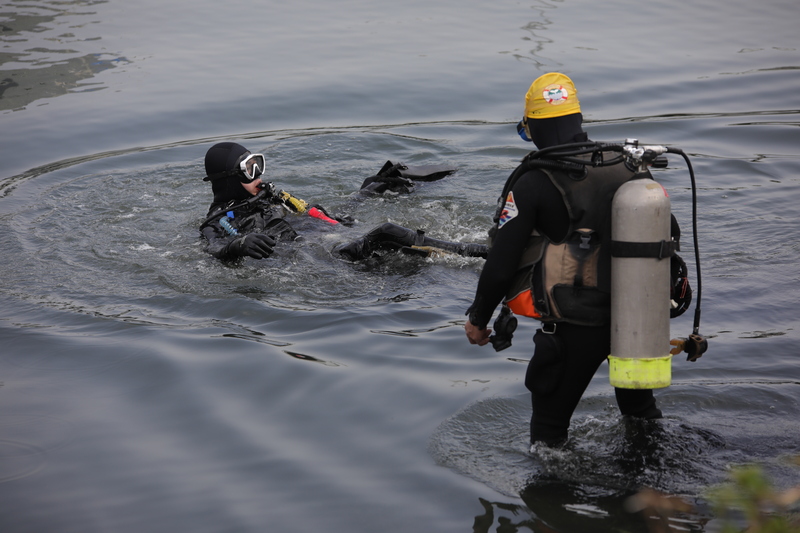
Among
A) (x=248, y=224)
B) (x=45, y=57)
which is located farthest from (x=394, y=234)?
(x=45, y=57)

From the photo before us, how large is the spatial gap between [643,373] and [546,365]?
0.40 m

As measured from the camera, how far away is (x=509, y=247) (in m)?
3.12

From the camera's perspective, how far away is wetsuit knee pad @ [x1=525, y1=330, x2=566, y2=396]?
10.3 feet

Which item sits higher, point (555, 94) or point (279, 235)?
point (555, 94)

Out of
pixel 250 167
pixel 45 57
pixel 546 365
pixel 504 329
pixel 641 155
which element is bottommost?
pixel 546 365

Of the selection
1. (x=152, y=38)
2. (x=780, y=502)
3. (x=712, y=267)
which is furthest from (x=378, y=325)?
(x=152, y=38)

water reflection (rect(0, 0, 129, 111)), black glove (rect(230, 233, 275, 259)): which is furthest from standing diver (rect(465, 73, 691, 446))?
water reflection (rect(0, 0, 129, 111))

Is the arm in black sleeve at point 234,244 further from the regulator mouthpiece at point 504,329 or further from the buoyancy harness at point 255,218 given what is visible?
the regulator mouthpiece at point 504,329

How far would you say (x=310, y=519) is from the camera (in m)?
3.28

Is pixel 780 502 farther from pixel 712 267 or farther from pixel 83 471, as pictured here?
pixel 712 267

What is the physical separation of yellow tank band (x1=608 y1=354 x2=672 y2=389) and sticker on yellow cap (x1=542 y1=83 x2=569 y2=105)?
1.08 m

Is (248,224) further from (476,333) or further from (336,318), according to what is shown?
(476,333)

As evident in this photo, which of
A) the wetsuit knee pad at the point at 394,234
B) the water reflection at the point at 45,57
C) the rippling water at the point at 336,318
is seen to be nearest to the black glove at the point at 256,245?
the rippling water at the point at 336,318

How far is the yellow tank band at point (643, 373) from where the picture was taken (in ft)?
9.68
